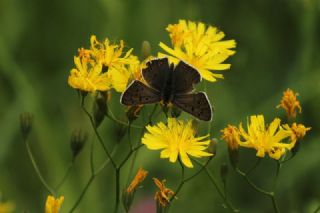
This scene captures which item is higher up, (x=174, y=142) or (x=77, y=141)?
(x=174, y=142)

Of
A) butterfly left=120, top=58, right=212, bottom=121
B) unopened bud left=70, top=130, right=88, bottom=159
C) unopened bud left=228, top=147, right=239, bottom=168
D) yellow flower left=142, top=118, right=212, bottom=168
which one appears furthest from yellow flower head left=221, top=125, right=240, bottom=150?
unopened bud left=70, top=130, right=88, bottom=159

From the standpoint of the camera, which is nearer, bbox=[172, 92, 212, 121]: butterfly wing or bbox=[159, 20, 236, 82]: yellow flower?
bbox=[172, 92, 212, 121]: butterfly wing

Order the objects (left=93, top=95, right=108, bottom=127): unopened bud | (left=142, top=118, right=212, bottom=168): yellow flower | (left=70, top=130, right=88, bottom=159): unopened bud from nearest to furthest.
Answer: (left=142, top=118, right=212, bottom=168): yellow flower
(left=93, top=95, right=108, bottom=127): unopened bud
(left=70, top=130, right=88, bottom=159): unopened bud

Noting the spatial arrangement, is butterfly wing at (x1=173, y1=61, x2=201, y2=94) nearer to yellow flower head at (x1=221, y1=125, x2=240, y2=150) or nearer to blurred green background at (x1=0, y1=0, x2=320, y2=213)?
yellow flower head at (x1=221, y1=125, x2=240, y2=150)

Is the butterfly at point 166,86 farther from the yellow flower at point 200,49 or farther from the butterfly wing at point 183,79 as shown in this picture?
the yellow flower at point 200,49

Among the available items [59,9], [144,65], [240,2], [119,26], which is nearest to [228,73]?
[240,2]

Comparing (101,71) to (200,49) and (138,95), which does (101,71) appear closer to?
(138,95)

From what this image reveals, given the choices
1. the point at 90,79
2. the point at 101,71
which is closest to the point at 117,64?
the point at 101,71
